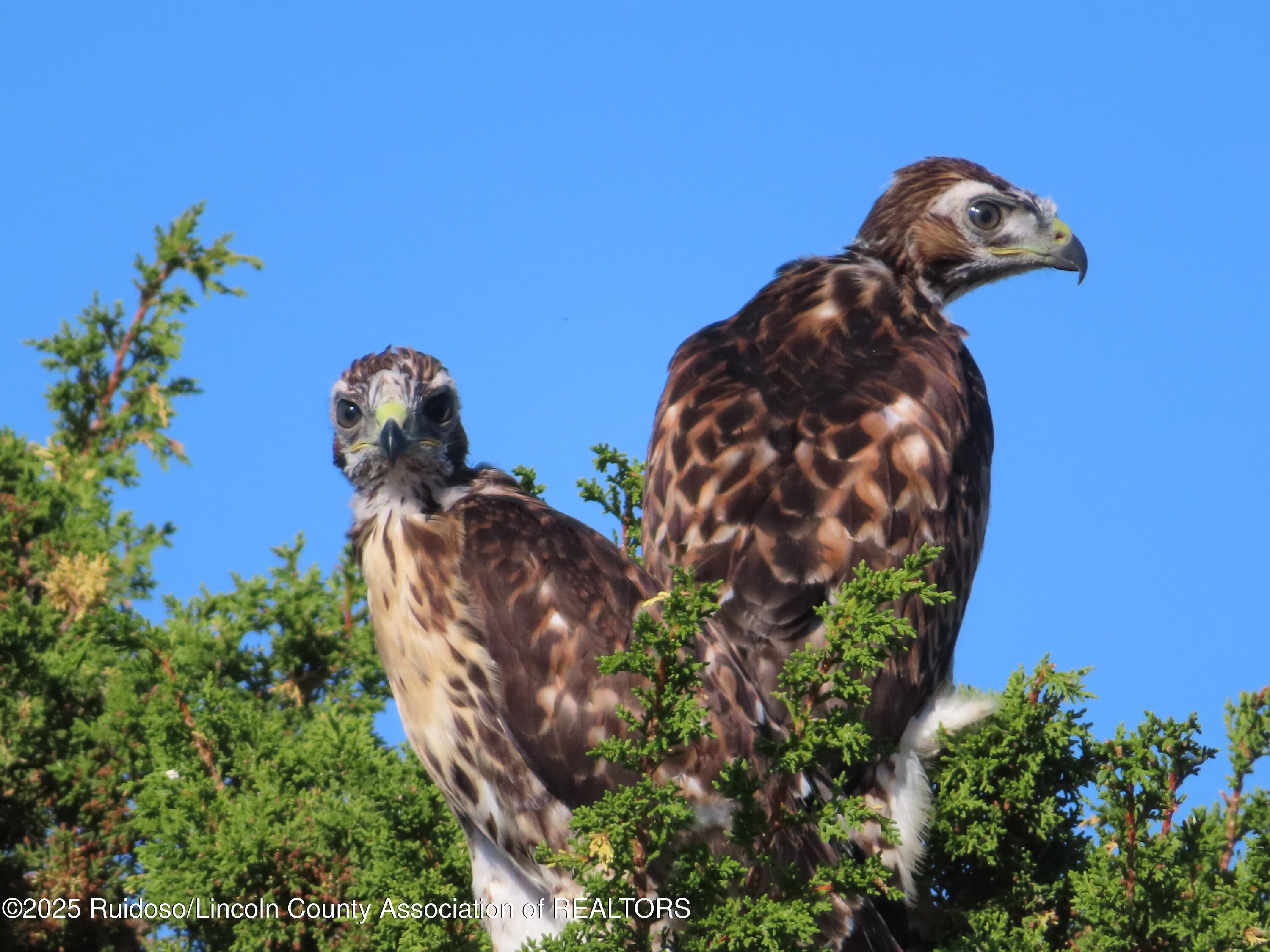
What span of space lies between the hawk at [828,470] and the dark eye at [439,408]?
33.8 inches

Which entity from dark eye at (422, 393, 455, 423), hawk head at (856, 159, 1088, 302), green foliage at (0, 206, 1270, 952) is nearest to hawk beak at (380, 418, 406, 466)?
dark eye at (422, 393, 455, 423)

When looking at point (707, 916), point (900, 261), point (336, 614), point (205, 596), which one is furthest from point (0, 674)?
point (900, 261)

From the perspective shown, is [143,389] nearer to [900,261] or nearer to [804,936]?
[900,261]

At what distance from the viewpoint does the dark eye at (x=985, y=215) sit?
6.14 metres

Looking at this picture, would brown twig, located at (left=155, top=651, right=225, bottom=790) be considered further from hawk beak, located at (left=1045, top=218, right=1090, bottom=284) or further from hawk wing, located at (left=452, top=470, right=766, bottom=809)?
Result: hawk beak, located at (left=1045, top=218, right=1090, bottom=284)

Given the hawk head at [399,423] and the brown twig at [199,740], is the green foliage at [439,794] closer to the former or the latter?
the brown twig at [199,740]

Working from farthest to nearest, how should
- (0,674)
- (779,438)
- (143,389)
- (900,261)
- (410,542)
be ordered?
(143,389), (900,261), (0,674), (779,438), (410,542)

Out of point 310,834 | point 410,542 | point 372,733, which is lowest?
point 310,834

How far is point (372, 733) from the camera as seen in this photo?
4906mm

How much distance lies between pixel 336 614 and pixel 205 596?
0.55m

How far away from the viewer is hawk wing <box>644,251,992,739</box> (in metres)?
4.43

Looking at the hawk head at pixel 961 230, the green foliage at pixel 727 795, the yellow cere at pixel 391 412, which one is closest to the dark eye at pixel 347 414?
the yellow cere at pixel 391 412

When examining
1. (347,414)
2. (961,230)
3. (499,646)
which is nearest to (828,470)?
(499,646)

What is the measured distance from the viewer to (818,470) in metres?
4.64
